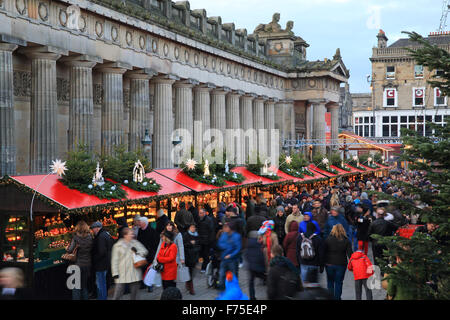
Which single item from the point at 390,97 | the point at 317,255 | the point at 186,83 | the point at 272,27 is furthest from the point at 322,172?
the point at 390,97

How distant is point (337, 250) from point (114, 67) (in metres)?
19.6

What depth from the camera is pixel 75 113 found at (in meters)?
26.4

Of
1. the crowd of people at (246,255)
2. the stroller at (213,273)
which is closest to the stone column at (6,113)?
the crowd of people at (246,255)

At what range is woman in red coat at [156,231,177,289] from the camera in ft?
38.8

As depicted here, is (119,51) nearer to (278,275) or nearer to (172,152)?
(172,152)

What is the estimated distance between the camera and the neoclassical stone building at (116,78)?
77.2 feet

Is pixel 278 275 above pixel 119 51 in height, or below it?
below

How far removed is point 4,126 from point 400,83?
73.9 m

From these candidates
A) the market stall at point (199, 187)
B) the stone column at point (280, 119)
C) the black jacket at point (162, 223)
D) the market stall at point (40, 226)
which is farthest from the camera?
the stone column at point (280, 119)

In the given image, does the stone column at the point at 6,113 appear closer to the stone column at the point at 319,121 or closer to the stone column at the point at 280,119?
the stone column at the point at 280,119

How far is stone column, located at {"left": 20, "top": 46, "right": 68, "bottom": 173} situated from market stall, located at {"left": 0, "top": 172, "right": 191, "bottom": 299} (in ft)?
29.7

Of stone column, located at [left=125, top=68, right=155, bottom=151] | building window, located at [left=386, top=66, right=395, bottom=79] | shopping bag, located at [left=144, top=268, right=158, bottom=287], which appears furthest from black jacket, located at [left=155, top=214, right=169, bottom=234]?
building window, located at [left=386, top=66, right=395, bottom=79]

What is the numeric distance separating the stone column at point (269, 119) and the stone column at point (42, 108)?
3014 centimetres
